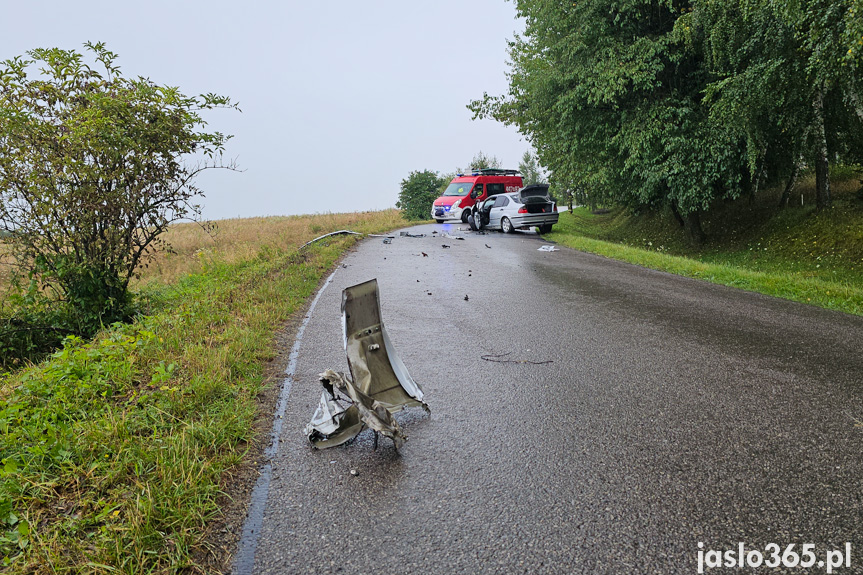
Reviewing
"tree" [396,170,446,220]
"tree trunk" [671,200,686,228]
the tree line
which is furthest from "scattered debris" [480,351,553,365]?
"tree" [396,170,446,220]

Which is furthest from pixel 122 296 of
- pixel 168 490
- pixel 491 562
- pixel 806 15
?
pixel 806 15

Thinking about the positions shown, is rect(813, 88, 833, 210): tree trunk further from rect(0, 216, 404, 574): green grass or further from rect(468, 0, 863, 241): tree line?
rect(0, 216, 404, 574): green grass

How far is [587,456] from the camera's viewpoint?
3979mm

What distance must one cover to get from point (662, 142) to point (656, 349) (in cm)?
1285

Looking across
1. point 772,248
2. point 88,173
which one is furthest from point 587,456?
point 772,248

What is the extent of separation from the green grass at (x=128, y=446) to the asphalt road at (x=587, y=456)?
448 millimetres

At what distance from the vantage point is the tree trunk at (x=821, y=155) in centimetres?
1483

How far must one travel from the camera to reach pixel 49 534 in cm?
317

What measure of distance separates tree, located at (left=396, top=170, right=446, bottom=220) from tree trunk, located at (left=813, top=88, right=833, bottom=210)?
27.3 metres

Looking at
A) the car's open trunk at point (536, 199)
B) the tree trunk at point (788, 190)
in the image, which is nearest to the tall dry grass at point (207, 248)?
the car's open trunk at point (536, 199)

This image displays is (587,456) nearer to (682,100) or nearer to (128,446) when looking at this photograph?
(128,446)

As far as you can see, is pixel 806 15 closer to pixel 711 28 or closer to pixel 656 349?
pixel 711 28

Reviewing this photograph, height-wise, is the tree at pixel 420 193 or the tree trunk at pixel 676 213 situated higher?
the tree at pixel 420 193

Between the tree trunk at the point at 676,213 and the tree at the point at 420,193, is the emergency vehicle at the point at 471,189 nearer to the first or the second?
the tree trunk at the point at 676,213
